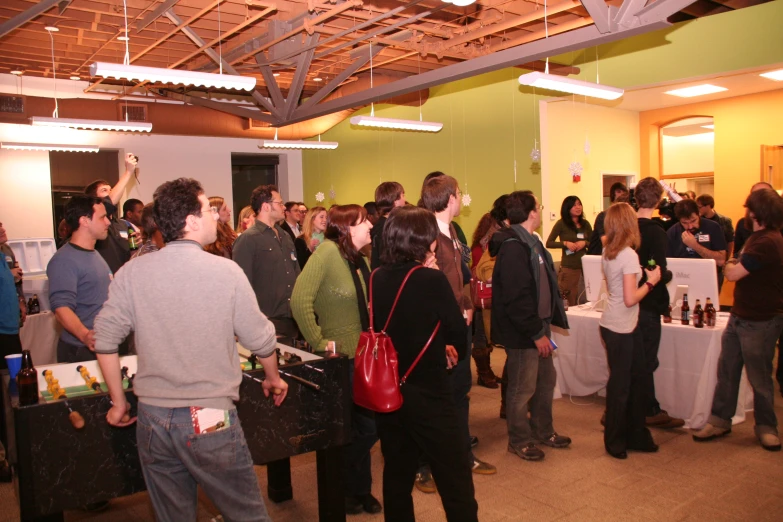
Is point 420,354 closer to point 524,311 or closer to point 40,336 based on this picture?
point 524,311

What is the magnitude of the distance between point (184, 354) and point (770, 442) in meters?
3.84

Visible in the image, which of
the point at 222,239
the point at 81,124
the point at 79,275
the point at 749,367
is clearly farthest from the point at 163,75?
the point at 749,367

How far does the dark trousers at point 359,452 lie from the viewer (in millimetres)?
3455

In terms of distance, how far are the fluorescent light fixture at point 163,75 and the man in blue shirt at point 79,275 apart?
1753 mm

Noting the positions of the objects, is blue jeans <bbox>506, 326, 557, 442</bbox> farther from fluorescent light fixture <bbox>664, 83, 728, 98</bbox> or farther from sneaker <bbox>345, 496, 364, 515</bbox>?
fluorescent light fixture <bbox>664, 83, 728, 98</bbox>

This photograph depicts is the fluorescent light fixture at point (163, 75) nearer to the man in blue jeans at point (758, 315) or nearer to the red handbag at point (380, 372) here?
the red handbag at point (380, 372)

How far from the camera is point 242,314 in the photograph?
229cm

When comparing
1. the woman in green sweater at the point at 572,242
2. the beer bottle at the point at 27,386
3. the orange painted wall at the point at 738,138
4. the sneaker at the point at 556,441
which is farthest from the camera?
the orange painted wall at the point at 738,138

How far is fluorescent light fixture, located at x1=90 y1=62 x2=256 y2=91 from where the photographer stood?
5059 mm

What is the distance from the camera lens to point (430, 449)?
8.39 ft

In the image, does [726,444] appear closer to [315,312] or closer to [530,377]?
[530,377]

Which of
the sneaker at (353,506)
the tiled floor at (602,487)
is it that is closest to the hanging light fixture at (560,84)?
the tiled floor at (602,487)

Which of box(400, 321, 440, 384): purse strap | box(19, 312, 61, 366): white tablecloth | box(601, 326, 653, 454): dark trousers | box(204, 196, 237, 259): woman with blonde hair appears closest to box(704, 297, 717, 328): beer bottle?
box(601, 326, 653, 454): dark trousers

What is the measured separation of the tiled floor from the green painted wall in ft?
14.6
